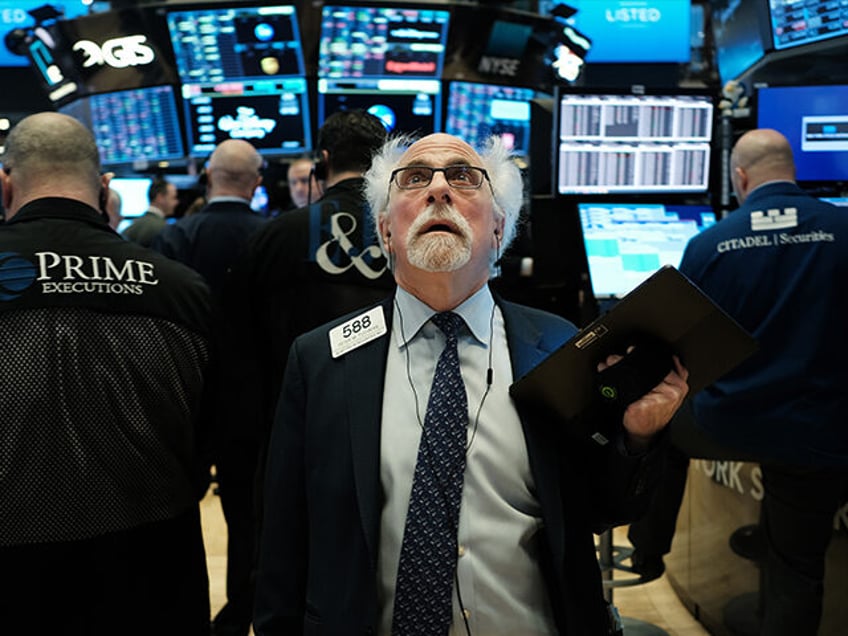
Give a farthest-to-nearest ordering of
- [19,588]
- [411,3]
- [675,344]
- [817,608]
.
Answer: [411,3] → [817,608] → [19,588] → [675,344]

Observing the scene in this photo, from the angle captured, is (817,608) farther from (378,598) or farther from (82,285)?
(82,285)

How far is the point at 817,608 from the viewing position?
2.85 meters

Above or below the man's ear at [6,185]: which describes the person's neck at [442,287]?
below

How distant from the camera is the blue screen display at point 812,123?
3.88m

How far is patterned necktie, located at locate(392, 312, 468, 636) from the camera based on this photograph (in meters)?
1.57

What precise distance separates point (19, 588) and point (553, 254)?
271 cm

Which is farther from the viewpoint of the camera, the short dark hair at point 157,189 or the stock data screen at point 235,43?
the short dark hair at point 157,189

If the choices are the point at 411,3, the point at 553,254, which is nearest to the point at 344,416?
the point at 553,254

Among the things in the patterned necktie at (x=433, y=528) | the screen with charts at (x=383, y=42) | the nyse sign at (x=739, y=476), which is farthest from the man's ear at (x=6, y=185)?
the screen with charts at (x=383, y=42)

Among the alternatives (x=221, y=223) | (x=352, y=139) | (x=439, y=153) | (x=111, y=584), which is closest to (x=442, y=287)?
(x=439, y=153)

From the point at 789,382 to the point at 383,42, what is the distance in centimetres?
389

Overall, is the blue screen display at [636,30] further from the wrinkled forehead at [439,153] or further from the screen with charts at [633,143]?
the wrinkled forehead at [439,153]

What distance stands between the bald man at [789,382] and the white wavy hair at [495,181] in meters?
1.22

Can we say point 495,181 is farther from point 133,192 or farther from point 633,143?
point 133,192
